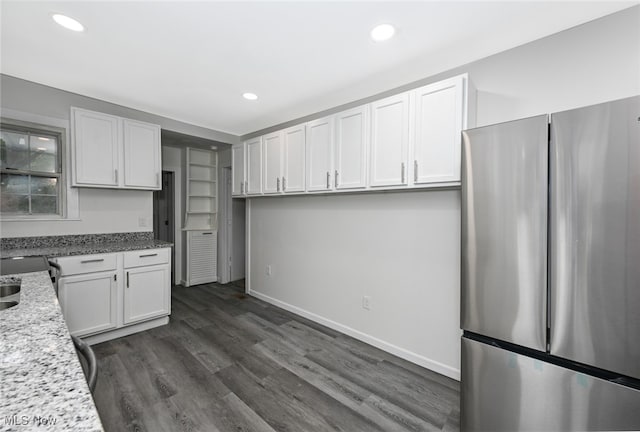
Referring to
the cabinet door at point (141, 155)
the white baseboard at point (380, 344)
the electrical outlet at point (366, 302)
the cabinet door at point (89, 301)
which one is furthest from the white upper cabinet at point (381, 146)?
the cabinet door at point (89, 301)

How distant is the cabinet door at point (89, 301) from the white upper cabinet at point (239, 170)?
1784 millimetres

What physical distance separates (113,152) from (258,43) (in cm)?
222

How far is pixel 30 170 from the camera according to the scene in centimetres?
276

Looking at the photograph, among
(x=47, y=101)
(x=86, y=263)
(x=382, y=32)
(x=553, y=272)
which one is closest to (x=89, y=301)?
(x=86, y=263)

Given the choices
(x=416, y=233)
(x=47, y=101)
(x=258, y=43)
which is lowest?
(x=416, y=233)

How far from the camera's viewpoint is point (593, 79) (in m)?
1.70

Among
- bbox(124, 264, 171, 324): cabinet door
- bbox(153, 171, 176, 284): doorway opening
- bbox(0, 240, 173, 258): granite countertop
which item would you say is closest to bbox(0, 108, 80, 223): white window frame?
bbox(0, 240, 173, 258): granite countertop

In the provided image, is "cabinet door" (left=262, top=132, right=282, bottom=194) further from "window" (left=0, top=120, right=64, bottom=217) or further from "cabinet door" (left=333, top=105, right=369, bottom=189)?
"window" (left=0, top=120, right=64, bottom=217)

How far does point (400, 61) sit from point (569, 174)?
A: 1.49m

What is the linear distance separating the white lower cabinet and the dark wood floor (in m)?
0.20

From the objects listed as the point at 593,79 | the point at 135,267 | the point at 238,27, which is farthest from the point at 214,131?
the point at 593,79

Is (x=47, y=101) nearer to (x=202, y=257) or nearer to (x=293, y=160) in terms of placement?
(x=293, y=160)

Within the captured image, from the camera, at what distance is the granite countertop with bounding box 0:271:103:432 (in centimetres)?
57

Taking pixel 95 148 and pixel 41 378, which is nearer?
pixel 41 378
